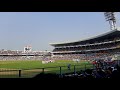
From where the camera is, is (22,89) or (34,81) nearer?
(22,89)

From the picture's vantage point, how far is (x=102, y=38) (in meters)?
95.3

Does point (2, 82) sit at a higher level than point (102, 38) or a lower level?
lower
